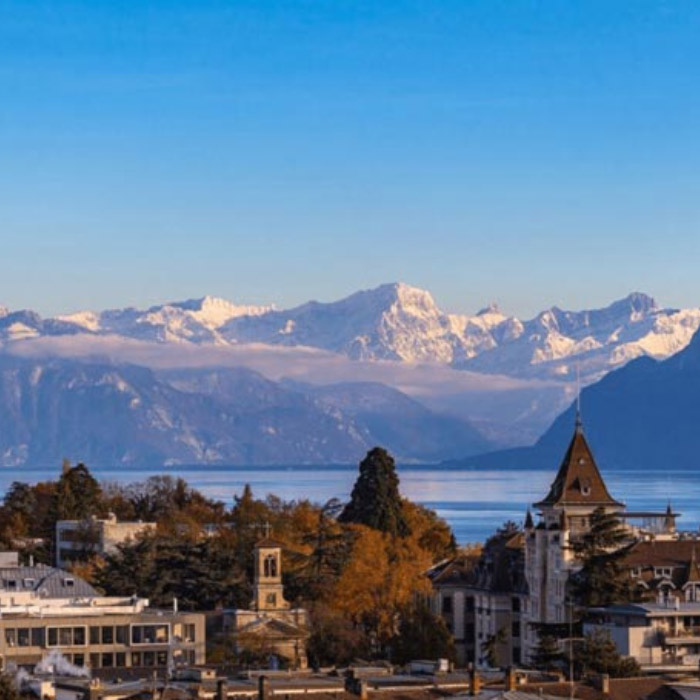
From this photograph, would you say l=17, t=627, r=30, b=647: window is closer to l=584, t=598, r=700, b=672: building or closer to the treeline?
the treeline

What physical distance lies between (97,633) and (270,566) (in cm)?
998

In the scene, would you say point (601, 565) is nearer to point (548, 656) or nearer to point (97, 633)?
point (548, 656)

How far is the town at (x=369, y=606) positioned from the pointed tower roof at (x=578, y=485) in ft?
0.28

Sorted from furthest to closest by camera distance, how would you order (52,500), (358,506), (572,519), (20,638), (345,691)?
(52,500), (358,506), (572,519), (20,638), (345,691)

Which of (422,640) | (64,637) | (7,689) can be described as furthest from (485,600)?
(7,689)

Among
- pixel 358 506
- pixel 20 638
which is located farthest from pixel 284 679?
pixel 358 506

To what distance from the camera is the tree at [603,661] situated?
7169 cm

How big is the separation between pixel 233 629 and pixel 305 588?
1161 cm

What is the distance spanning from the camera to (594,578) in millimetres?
86000

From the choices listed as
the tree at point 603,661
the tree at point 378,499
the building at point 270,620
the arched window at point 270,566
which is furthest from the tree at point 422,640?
Result: the tree at point 378,499

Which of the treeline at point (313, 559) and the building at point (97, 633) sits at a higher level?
the treeline at point (313, 559)

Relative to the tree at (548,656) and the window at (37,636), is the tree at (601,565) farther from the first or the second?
the window at (37,636)

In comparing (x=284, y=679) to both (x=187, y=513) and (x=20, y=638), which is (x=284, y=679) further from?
(x=187, y=513)

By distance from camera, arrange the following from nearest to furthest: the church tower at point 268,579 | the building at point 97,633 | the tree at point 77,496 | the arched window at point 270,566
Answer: the building at point 97,633 → the church tower at point 268,579 → the arched window at point 270,566 → the tree at point 77,496
